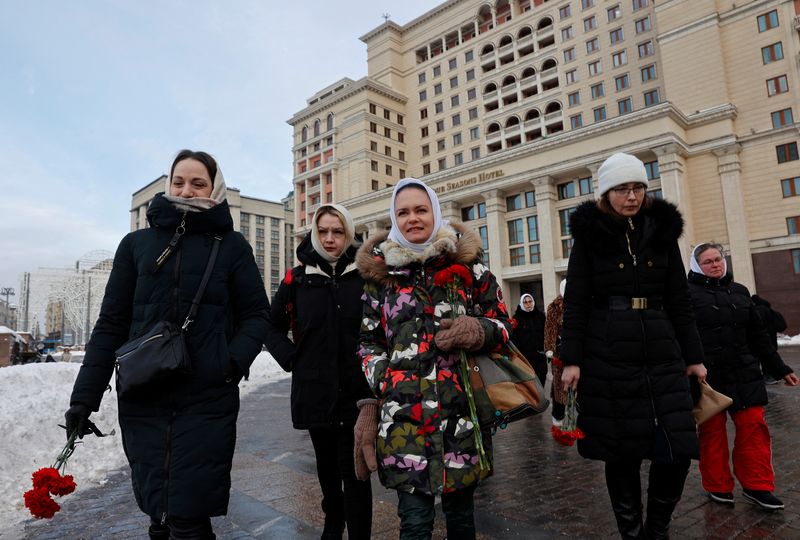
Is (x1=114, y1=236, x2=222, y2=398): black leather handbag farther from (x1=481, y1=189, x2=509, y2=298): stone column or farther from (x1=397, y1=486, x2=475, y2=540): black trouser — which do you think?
(x1=481, y1=189, x2=509, y2=298): stone column

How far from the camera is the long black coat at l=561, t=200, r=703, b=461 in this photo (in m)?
2.81

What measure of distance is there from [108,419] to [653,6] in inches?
1956

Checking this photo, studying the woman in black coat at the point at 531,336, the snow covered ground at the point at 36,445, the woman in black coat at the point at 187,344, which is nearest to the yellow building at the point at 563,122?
the woman in black coat at the point at 531,336

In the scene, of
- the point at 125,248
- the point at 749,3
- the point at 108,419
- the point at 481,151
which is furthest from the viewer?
the point at 481,151

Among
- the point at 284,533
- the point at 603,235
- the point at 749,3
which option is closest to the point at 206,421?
the point at 284,533

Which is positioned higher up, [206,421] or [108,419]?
[206,421]

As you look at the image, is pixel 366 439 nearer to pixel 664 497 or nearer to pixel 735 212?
pixel 664 497

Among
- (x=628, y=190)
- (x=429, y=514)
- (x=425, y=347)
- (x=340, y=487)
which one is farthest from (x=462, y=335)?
(x=340, y=487)

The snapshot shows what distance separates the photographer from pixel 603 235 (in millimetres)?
3066

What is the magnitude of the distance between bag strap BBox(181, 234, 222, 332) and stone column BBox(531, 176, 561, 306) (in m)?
40.5

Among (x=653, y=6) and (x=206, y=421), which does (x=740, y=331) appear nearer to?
(x=206, y=421)

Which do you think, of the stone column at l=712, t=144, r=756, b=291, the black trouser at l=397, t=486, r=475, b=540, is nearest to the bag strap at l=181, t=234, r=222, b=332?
the black trouser at l=397, t=486, r=475, b=540

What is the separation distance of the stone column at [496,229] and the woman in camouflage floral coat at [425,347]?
42776mm

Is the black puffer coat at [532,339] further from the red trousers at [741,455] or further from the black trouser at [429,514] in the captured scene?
the black trouser at [429,514]
